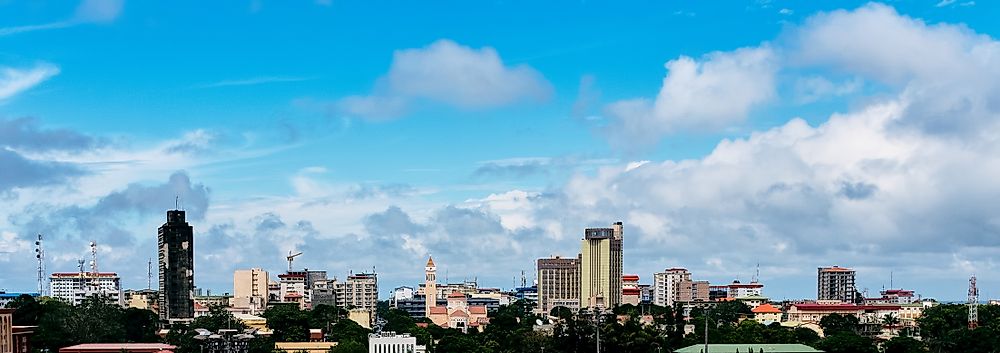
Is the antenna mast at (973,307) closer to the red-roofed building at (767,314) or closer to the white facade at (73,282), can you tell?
the red-roofed building at (767,314)

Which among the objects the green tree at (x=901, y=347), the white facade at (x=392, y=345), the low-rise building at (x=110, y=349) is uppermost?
the low-rise building at (x=110, y=349)

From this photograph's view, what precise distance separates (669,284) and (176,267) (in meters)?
83.0

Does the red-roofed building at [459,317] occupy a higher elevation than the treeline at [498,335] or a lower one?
lower

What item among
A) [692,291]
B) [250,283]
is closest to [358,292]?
[250,283]

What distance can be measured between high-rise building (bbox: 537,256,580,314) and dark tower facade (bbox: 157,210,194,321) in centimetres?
5740

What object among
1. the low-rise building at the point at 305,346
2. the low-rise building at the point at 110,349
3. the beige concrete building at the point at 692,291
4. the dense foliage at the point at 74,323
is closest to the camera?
the low-rise building at the point at 110,349

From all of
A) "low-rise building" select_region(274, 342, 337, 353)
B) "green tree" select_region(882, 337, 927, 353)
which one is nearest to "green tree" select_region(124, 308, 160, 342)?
"low-rise building" select_region(274, 342, 337, 353)

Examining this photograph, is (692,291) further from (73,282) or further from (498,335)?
(498,335)

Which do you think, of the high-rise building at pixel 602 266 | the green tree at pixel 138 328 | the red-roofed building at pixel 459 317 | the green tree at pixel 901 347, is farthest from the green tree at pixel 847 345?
the high-rise building at pixel 602 266

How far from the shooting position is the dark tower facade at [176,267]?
11906 centimetres

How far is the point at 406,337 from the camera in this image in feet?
234

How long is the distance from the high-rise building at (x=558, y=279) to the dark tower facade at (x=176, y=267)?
5740 centimetres

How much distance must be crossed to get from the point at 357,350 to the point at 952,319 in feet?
161

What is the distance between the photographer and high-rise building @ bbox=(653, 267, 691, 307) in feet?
595
